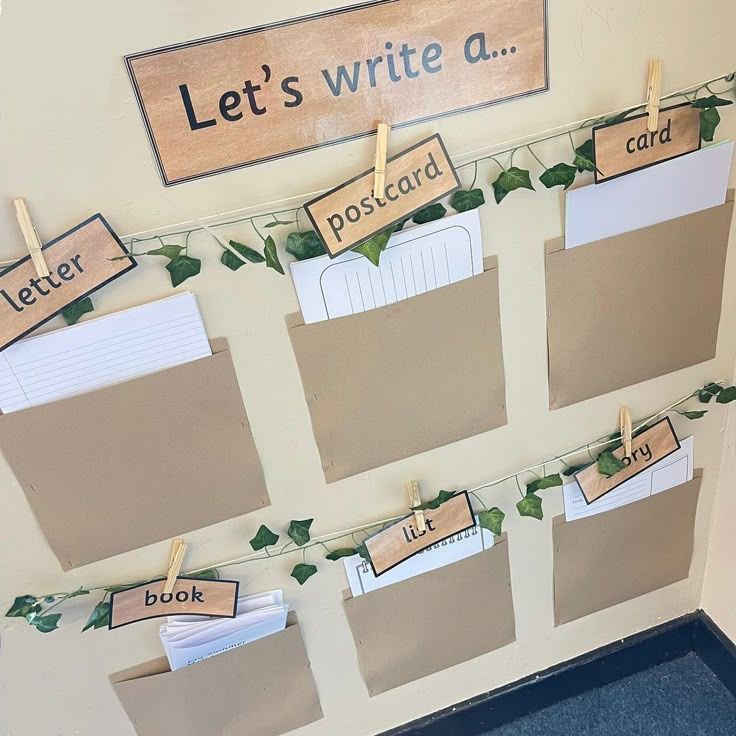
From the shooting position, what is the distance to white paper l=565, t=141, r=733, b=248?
788 mm

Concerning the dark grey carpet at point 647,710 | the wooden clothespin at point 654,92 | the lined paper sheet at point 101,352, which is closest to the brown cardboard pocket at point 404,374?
the lined paper sheet at point 101,352

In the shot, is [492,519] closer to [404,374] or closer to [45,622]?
[404,374]

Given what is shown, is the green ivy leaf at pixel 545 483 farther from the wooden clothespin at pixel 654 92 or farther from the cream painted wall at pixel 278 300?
the wooden clothespin at pixel 654 92

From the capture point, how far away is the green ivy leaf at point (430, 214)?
2.38ft

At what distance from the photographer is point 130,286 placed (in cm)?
68

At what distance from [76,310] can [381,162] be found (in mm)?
321

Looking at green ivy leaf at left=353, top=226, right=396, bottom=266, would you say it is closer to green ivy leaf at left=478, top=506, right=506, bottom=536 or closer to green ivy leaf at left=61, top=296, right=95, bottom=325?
green ivy leaf at left=61, top=296, right=95, bottom=325

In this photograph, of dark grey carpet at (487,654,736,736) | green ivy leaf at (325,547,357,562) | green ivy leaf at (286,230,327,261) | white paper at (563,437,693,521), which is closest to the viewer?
green ivy leaf at (286,230,327,261)

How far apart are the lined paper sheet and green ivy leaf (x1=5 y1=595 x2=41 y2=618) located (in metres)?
0.26

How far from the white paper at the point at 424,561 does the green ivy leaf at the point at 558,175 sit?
49 cm

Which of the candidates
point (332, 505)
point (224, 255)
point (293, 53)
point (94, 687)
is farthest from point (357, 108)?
point (94, 687)

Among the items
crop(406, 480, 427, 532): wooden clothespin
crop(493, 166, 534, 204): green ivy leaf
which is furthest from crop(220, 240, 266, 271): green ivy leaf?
crop(406, 480, 427, 532): wooden clothespin

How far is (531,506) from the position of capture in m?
0.94

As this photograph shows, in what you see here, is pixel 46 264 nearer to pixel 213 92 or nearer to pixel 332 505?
pixel 213 92
